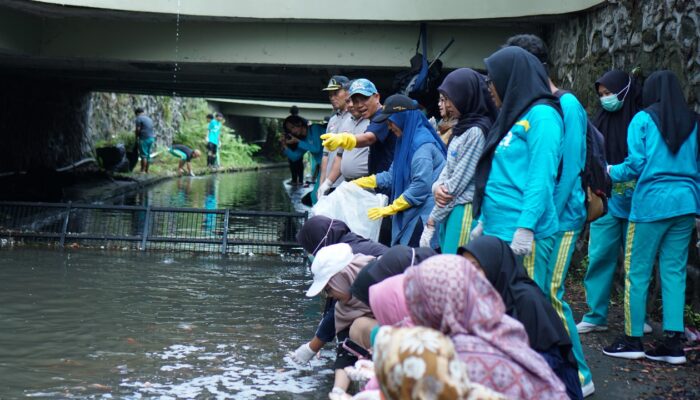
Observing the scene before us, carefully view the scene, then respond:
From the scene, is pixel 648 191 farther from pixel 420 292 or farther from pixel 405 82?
pixel 405 82

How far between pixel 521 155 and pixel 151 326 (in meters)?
3.77

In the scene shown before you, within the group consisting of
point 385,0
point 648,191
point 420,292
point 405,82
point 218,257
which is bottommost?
point 218,257

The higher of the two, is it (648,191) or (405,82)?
(405,82)

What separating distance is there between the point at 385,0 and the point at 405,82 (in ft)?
3.64

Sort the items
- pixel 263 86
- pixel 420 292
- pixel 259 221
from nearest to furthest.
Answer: pixel 420 292 → pixel 259 221 → pixel 263 86

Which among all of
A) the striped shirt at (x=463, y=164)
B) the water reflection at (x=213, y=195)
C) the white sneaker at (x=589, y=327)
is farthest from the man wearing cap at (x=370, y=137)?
the water reflection at (x=213, y=195)

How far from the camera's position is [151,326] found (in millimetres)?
7074

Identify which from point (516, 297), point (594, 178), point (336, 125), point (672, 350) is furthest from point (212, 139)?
point (516, 297)

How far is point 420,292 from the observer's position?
308 cm

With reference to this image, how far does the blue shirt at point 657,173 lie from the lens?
5.70 meters

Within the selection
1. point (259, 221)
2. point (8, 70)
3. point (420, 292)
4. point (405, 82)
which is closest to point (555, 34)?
point (405, 82)

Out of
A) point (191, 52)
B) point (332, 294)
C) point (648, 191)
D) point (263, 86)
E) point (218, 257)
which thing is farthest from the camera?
point (263, 86)

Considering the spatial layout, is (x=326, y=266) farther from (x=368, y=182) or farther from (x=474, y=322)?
(x=368, y=182)

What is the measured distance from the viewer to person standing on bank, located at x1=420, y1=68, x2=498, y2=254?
520cm
